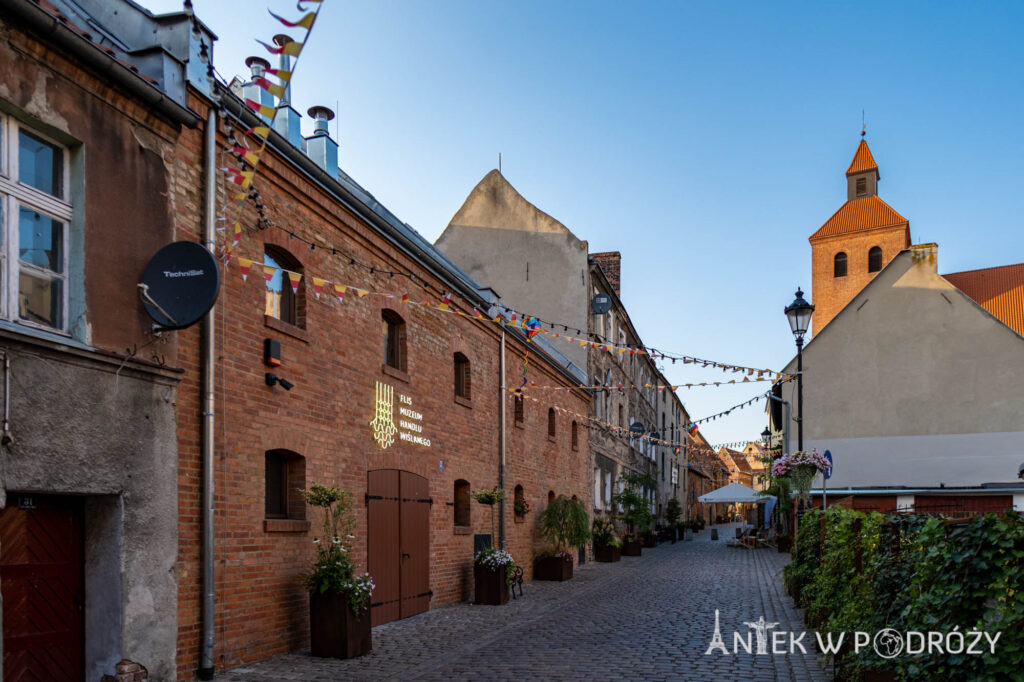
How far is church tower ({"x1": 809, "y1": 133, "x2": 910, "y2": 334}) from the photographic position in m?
51.5

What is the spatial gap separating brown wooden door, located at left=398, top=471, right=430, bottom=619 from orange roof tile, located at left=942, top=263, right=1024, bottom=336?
32.5 m

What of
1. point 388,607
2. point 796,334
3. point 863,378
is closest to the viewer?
point 388,607

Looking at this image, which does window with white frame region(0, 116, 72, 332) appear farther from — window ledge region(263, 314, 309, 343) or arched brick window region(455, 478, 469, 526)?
arched brick window region(455, 478, 469, 526)

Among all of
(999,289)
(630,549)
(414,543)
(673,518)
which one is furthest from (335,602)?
(999,289)

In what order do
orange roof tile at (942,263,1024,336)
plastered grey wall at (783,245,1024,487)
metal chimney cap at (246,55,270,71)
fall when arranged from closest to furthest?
metal chimney cap at (246,55,270,71)
plastered grey wall at (783,245,1024,487)
orange roof tile at (942,263,1024,336)

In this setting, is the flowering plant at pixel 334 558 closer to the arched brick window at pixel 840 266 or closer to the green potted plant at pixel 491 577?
the green potted plant at pixel 491 577

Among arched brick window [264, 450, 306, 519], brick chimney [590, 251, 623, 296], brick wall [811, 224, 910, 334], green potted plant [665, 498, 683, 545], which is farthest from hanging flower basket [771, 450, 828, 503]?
brick wall [811, 224, 910, 334]

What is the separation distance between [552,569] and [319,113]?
11.9 m

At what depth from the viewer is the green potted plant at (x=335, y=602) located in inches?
372

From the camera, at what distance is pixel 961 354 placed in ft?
89.6

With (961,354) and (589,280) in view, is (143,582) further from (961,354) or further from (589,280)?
(961,354)

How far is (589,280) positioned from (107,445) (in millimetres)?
20372

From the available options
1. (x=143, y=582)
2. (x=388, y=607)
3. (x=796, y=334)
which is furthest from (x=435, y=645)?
(x=796, y=334)

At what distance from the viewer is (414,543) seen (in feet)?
43.9
